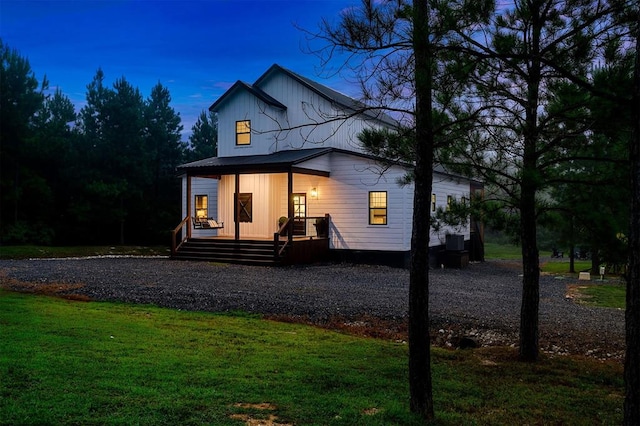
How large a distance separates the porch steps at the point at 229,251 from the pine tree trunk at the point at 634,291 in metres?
14.5

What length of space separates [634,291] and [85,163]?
34.5 metres

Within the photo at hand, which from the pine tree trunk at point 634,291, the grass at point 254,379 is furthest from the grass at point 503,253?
the pine tree trunk at point 634,291

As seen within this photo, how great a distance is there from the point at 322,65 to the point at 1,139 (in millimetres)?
29012

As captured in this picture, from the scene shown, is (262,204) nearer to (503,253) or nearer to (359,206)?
(359,206)

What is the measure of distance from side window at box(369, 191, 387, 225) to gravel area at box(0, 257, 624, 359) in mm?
2868

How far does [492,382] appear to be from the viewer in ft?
18.7

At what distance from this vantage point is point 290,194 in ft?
59.5

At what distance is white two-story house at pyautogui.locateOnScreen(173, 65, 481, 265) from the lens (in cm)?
1898

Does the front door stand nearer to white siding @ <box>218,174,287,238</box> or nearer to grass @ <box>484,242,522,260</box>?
white siding @ <box>218,174,287,238</box>

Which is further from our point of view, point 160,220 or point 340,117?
point 160,220

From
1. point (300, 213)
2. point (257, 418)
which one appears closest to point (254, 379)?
point (257, 418)

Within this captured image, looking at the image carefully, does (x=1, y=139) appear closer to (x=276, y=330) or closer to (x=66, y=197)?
(x=66, y=197)

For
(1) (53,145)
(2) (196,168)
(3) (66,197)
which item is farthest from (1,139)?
(2) (196,168)

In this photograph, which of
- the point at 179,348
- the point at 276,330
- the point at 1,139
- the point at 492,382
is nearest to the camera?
the point at 492,382
